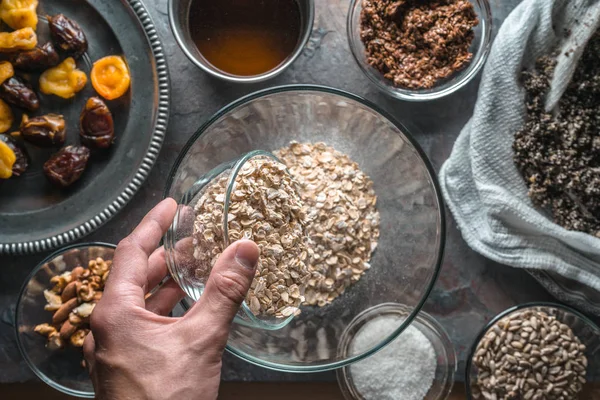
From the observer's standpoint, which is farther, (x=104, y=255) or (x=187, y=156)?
(x=104, y=255)

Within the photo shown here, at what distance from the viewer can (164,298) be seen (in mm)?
1780

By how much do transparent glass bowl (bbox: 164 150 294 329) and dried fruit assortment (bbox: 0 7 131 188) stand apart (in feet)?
1.69

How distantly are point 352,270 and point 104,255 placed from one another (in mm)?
816

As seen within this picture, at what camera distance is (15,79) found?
1.99 m

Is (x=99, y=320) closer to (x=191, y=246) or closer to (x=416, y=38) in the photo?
(x=191, y=246)

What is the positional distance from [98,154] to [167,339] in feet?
2.80

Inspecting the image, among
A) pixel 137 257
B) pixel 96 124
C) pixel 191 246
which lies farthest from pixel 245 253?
pixel 96 124

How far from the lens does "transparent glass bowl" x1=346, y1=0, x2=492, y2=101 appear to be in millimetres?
2010

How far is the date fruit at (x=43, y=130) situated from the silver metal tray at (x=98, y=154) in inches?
2.3

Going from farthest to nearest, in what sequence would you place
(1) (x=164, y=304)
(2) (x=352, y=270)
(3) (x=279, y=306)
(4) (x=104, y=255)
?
(4) (x=104, y=255)
(2) (x=352, y=270)
(1) (x=164, y=304)
(3) (x=279, y=306)

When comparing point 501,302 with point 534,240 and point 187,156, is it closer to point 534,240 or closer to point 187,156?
point 534,240

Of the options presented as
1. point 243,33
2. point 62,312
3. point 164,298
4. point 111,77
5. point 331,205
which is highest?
point 243,33

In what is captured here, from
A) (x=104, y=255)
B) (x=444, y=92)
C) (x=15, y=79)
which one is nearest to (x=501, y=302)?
(x=444, y=92)

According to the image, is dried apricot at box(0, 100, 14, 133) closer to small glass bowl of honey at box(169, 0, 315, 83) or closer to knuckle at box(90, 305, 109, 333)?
small glass bowl of honey at box(169, 0, 315, 83)
